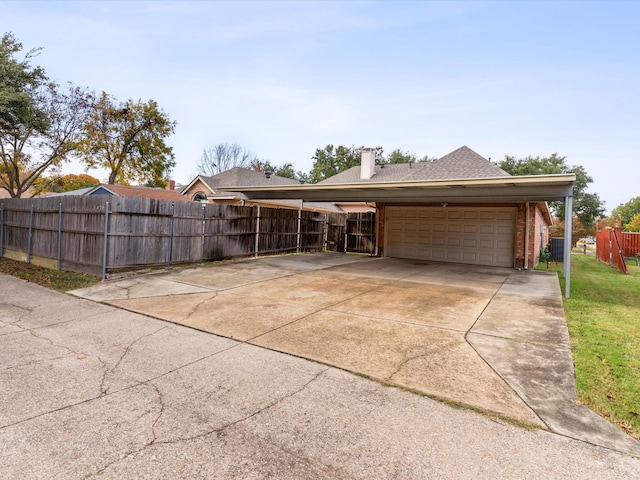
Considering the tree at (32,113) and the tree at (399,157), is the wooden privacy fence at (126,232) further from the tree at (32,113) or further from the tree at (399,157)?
the tree at (399,157)

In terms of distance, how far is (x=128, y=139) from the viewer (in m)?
22.0

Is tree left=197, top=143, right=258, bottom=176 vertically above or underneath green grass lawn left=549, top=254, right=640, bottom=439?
above

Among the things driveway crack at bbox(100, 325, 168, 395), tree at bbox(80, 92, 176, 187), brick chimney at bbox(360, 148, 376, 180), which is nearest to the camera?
driveway crack at bbox(100, 325, 168, 395)

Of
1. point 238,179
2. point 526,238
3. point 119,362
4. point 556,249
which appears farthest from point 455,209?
point 238,179

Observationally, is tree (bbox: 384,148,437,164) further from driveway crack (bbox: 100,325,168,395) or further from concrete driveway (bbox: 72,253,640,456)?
driveway crack (bbox: 100,325,168,395)

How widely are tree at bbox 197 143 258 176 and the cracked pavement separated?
4951cm

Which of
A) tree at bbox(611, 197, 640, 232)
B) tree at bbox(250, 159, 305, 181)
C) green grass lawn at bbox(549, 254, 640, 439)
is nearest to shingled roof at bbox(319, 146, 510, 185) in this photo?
green grass lawn at bbox(549, 254, 640, 439)

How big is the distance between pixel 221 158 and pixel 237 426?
52.4 metres

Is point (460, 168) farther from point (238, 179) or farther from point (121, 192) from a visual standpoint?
point (121, 192)

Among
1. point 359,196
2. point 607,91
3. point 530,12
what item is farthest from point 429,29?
point 607,91

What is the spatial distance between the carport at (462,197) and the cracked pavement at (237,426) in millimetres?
6683

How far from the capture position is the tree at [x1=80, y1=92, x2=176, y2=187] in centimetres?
2047

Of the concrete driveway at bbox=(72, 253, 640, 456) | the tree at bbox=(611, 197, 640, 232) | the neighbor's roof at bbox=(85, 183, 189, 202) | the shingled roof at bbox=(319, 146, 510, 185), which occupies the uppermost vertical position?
the tree at bbox=(611, 197, 640, 232)

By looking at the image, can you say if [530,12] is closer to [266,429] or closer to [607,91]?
[607,91]
